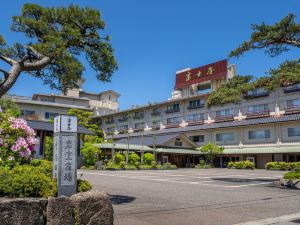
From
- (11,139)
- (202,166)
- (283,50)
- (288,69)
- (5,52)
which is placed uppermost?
(283,50)

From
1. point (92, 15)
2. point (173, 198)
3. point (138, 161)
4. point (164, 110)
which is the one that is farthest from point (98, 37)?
point (164, 110)

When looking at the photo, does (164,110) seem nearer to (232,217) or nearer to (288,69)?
(288,69)

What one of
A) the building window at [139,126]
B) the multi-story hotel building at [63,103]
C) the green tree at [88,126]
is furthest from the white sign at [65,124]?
the building window at [139,126]

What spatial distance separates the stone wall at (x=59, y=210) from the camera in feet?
20.8

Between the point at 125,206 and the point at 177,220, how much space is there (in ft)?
7.61

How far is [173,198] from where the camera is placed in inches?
514

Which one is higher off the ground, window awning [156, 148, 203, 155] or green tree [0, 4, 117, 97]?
green tree [0, 4, 117, 97]

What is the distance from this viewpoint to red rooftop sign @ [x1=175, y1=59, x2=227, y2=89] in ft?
182

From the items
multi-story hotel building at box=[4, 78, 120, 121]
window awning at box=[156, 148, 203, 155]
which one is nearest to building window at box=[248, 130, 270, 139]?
window awning at box=[156, 148, 203, 155]

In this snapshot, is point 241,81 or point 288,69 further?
point 241,81

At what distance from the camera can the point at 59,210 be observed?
21.8 feet

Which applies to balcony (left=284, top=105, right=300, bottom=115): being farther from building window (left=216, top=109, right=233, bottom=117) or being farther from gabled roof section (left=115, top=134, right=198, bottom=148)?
gabled roof section (left=115, top=134, right=198, bottom=148)

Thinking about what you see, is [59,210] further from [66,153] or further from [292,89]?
[292,89]

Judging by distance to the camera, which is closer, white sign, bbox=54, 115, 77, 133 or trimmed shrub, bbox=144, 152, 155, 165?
white sign, bbox=54, 115, 77, 133
